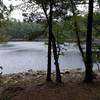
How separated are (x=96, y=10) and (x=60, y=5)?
1688 millimetres

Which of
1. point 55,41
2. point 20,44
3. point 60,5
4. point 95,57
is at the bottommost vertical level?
point 20,44

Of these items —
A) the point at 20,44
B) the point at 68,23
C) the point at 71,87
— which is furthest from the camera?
the point at 20,44

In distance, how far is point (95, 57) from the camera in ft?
40.2

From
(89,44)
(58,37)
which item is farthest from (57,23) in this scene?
(89,44)

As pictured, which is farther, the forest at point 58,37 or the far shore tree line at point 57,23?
the far shore tree line at point 57,23

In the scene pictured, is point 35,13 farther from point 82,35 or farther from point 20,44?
point 20,44

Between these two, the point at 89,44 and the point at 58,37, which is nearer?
the point at 89,44

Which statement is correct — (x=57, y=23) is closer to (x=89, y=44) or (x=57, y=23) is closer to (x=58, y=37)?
(x=58, y=37)

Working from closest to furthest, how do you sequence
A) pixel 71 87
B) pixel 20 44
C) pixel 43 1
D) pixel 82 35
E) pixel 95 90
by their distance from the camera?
pixel 95 90, pixel 71 87, pixel 43 1, pixel 82 35, pixel 20 44

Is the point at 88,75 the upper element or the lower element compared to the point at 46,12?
lower

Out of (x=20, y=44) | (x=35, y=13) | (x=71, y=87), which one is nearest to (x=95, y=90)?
(x=71, y=87)

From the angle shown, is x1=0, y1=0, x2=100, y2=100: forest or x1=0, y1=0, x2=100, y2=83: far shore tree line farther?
x1=0, y1=0, x2=100, y2=83: far shore tree line

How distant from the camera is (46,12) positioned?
10875 millimetres

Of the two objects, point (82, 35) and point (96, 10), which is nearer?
point (96, 10)
